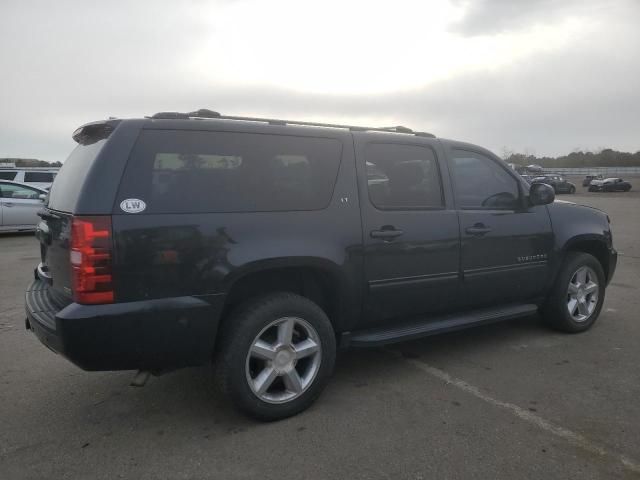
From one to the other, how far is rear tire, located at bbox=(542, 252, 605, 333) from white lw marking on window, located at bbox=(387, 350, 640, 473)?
1.55m

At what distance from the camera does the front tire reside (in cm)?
310

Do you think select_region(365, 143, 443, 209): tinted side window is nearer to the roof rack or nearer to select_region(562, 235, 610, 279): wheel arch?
the roof rack

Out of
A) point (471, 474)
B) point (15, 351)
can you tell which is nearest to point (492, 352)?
point (471, 474)

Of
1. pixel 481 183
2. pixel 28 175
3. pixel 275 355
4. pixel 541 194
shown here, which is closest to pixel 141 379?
pixel 275 355

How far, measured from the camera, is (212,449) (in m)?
2.94

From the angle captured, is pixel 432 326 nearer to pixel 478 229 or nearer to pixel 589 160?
pixel 478 229

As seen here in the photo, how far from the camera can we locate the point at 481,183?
4.46 m

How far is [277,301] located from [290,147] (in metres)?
1.01

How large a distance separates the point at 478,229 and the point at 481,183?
A: 0.49 m

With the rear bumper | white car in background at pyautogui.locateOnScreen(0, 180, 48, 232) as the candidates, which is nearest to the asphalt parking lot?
the rear bumper

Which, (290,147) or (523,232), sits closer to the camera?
(290,147)

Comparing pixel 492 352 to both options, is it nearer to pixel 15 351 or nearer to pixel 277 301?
pixel 277 301

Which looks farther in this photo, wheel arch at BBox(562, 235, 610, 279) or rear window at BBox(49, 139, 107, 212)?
wheel arch at BBox(562, 235, 610, 279)

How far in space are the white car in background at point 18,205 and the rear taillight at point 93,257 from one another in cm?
1140
